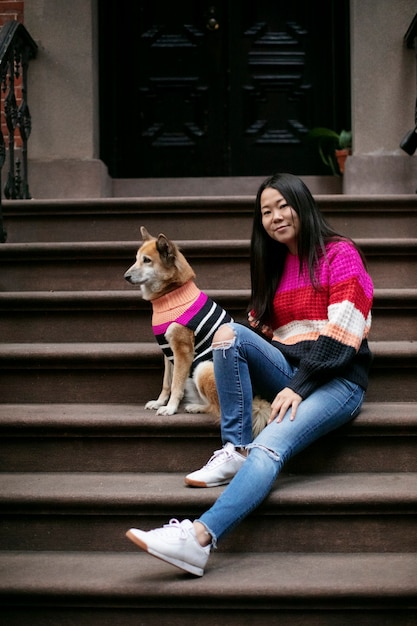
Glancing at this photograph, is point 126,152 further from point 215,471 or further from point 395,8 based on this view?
point 215,471

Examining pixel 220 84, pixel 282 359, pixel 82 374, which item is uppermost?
pixel 220 84

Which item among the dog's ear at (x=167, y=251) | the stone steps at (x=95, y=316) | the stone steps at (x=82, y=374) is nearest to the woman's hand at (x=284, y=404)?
the stone steps at (x=82, y=374)

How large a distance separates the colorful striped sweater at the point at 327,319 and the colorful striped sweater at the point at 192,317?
10.3 inches

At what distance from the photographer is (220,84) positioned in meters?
5.93

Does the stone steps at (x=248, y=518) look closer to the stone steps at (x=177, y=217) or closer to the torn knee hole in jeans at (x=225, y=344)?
the torn knee hole in jeans at (x=225, y=344)

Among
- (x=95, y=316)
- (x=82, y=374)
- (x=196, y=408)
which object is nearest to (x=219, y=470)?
(x=196, y=408)

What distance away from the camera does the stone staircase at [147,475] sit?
2.28 meters

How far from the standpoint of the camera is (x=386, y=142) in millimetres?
5117

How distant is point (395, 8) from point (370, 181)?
1193 millimetres

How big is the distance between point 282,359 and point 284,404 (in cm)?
28

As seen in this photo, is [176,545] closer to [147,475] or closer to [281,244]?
[147,475]

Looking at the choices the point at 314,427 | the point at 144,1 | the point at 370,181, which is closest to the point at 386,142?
the point at 370,181

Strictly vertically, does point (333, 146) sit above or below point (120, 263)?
above

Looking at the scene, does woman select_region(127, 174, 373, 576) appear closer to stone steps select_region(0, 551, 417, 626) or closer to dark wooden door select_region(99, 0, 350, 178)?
stone steps select_region(0, 551, 417, 626)
